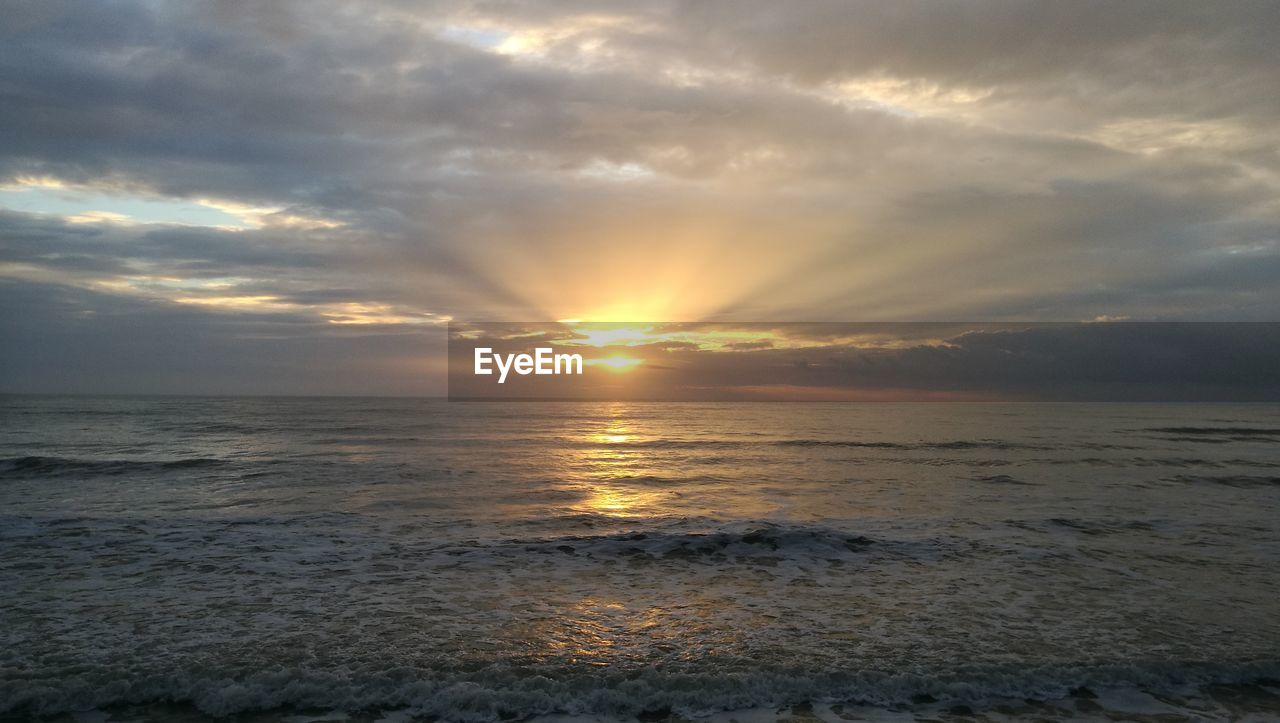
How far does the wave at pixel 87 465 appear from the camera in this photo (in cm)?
2723

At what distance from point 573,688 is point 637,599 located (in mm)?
3514

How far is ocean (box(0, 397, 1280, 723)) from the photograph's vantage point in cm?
734

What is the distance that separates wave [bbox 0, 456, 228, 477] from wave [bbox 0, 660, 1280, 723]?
83.0 feet

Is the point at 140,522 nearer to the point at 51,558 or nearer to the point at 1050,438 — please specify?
the point at 51,558

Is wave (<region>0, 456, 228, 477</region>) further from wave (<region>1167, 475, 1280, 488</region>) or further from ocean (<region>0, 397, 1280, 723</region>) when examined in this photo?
wave (<region>1167, 475, 1280, 488</region>)

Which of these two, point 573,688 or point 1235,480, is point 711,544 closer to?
point 573,688

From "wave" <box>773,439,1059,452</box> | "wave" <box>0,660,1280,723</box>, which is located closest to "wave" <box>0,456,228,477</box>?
"wave" <box>0,660,1280,723</box>

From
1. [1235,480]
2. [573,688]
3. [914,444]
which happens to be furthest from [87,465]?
[1235,480]

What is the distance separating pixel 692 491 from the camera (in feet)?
77.4

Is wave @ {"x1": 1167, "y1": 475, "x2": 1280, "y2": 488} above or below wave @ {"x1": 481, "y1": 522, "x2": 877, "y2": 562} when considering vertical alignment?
below

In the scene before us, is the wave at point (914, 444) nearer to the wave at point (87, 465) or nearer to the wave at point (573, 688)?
the wave at point (87, 465)

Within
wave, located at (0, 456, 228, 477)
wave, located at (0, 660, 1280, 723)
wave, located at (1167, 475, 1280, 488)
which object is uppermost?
wave, located at (0, 660, 1280, 723)

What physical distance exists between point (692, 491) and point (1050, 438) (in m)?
35.0

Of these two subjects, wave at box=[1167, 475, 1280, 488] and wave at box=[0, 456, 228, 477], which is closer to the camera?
wave at box=[1167, 475, 1280, 488]
